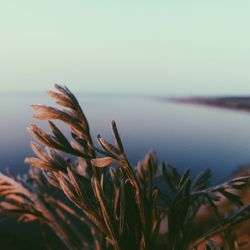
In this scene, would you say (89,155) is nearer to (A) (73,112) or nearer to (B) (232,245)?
(A) (73,112)

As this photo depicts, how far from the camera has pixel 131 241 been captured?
8.39 ft

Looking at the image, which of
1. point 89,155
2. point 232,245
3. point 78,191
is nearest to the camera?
point 78,191

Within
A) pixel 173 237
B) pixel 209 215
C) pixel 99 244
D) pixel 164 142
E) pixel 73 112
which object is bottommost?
pixel 164 142

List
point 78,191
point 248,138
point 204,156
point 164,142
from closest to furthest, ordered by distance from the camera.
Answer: point 78,191, point 248,138, point 204,156, point 164,142

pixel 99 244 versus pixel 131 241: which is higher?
pixel 131 241

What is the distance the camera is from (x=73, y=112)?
2623mm

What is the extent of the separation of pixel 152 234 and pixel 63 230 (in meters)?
0.81

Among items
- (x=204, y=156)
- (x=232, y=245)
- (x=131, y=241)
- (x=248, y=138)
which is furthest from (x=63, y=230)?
(x=204, y=156)

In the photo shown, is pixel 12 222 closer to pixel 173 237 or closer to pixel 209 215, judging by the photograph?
pixel 209 215

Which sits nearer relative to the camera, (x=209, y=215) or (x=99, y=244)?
(x=99, y=244)

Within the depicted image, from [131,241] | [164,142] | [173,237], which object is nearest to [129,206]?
[131,241]

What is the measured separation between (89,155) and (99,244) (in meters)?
0.78

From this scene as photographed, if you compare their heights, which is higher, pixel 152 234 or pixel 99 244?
pixel 152 234

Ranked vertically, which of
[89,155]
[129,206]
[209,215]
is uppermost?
[89,155]
